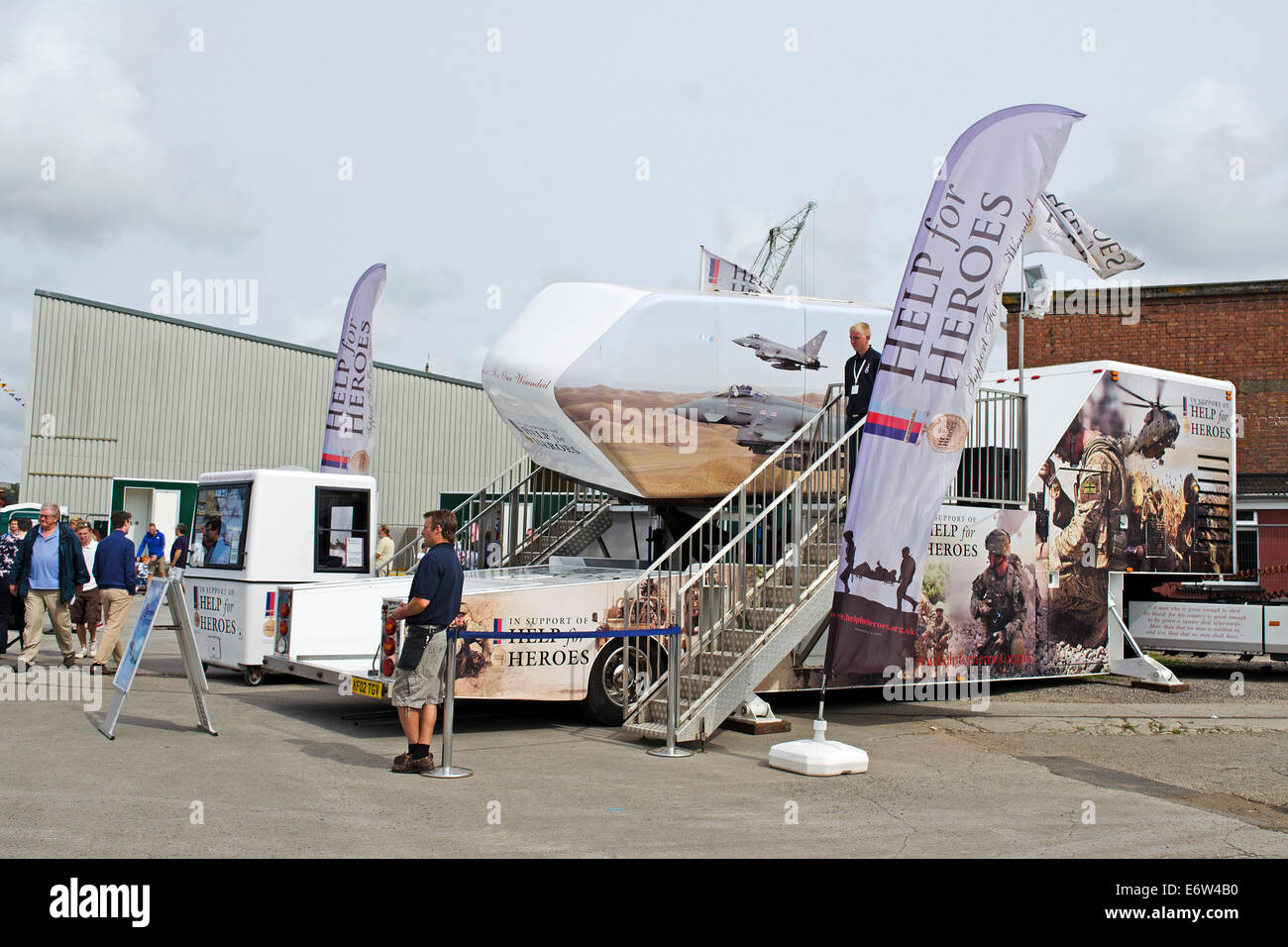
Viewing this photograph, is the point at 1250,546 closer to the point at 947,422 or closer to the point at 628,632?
the point at 947,422

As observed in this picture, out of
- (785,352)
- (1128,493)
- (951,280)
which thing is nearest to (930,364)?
(951,280)

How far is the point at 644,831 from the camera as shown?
251 inches

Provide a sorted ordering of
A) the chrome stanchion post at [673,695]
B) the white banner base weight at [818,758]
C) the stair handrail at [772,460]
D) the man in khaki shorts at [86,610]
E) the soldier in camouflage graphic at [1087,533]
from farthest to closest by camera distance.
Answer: the man in khaki shorts at [86,610], the soldier in camouflage graphic at [1087,533], the stair handrail at [772,460], the chrome stanchion post at [673,695], the white banner base weight at [818,758]

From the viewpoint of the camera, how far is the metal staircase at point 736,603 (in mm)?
9438

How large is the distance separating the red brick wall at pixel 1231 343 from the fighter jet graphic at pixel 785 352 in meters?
19.2

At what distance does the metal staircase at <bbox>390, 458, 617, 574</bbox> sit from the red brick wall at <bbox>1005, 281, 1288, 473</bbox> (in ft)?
60.6

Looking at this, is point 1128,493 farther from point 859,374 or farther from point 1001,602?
point 859,374

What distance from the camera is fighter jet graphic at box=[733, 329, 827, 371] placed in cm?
1132

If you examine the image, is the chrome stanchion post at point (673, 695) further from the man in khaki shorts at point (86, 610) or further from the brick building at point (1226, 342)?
the brick building at point (1226, 342)

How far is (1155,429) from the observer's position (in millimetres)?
14047
